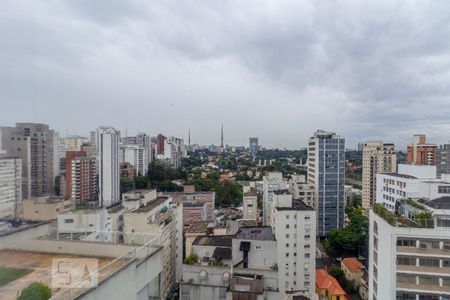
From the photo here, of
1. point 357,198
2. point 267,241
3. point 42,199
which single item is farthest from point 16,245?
point 357,198

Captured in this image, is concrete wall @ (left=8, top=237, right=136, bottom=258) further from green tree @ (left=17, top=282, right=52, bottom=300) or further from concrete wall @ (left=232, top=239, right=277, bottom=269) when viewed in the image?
concrete wall @ (left=232, top=239, right=277, bottom=269)

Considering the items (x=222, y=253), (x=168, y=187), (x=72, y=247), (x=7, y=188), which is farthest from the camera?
(x=168, y=187)

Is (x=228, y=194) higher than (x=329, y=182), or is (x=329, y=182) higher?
(x=329, y=182)

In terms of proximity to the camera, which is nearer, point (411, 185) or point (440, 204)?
point (440, 204)

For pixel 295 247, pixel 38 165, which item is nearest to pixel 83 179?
pixel 38 165

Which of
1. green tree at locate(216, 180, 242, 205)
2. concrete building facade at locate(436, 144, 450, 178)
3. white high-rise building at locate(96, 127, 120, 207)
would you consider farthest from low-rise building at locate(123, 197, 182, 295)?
concrete building facade at locate(436, 144, 450, 178)

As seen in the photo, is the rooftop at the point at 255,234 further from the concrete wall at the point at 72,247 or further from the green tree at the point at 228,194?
the green tree at the point at 228,194

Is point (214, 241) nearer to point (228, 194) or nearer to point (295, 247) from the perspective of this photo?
point (295, 247)
